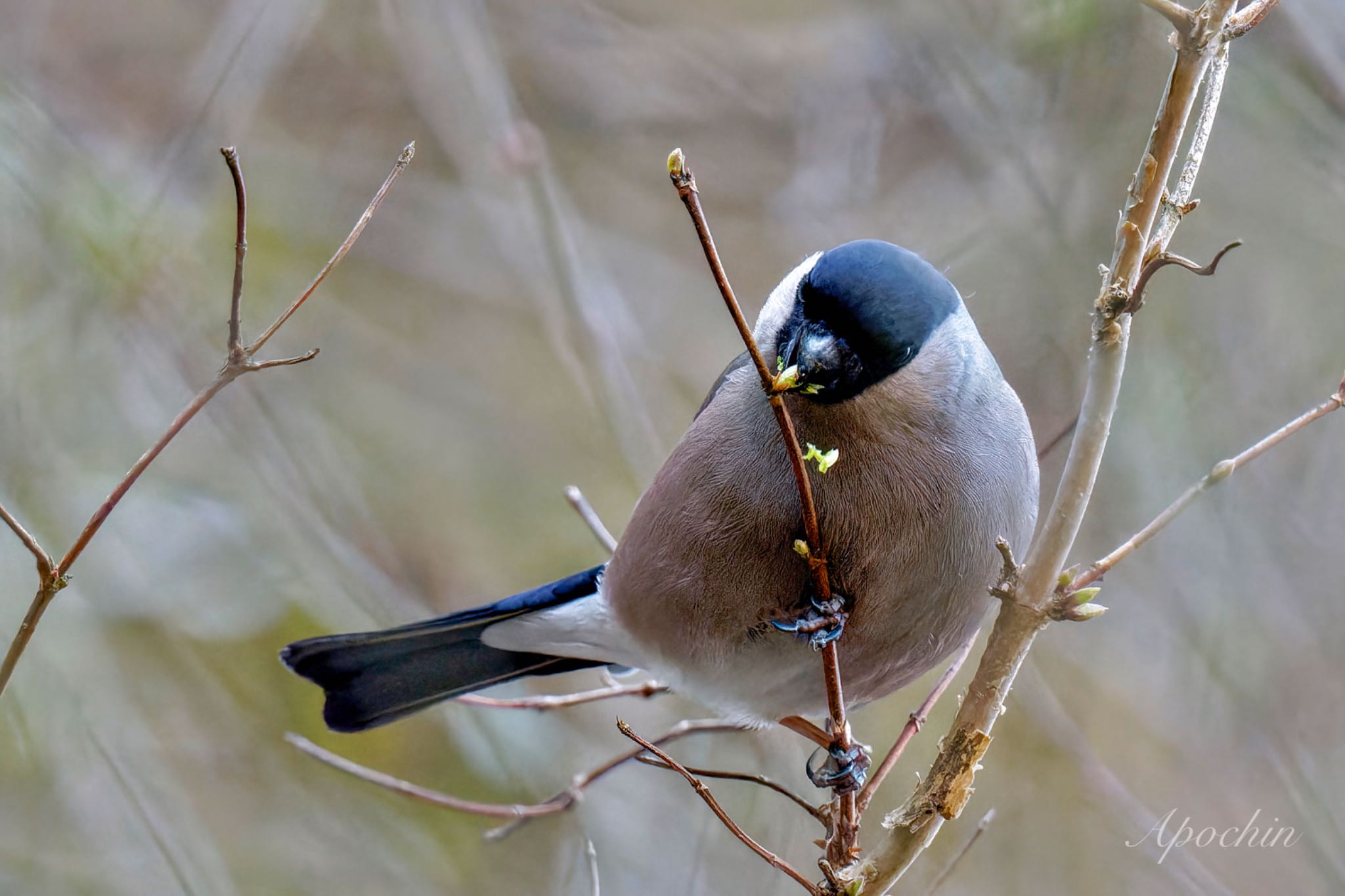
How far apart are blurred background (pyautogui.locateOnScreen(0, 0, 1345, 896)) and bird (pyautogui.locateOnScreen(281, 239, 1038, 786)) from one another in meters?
0.74

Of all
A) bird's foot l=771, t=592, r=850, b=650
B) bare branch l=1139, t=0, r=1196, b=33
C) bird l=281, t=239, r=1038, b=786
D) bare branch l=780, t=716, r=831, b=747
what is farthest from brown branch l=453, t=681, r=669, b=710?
bare branch l=1139, t=0, r=1196, b=33

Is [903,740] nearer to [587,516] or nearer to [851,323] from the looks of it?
[851,323]

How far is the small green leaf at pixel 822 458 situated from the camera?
197cm

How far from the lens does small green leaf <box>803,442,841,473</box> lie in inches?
77.5

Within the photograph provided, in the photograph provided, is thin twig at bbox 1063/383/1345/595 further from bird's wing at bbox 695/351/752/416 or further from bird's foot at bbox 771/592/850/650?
bird's wing at bbox 695/351/752/416

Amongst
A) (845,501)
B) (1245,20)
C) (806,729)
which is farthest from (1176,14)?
(806,729)

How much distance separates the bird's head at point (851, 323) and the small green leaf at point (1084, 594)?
1.98 feet

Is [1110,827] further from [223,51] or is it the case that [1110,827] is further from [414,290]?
[223,51]

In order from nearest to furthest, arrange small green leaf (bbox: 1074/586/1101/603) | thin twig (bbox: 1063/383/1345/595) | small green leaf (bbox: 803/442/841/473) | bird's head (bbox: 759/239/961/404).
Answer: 1. thin twig (bbox: 1063/383/1345/595)
2. small green leaf (bbox: 1074/586/1101/603)
3. small green leaf (bbox: 803/442/841/473)
4. bird's head (bbox: 759/239/961/404)

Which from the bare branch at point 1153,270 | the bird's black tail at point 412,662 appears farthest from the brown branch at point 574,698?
the bare branch at point 1153,270

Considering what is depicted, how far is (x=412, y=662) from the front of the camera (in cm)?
320
